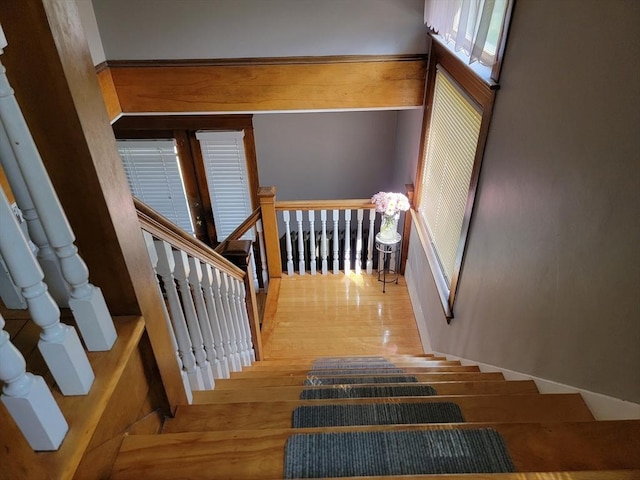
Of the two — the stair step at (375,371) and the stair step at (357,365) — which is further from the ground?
the stair step at (375,371)

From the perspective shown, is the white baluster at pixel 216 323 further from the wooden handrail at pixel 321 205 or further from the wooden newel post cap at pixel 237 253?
the wooden handrail at pixel 321 205

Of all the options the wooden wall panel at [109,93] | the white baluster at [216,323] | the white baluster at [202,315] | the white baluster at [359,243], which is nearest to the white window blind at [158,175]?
the wooden wall panel at [109,93]

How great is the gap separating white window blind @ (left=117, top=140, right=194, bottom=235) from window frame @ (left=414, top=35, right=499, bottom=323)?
2.69 m

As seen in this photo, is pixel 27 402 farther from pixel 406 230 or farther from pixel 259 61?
pixel 406 230

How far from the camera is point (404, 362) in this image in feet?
A: 8.24

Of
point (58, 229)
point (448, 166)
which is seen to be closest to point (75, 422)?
point (58, 229)

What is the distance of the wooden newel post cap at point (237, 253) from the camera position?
2438 millimetres

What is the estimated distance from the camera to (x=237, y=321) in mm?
2357

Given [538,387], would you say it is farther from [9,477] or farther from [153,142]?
[153,142]

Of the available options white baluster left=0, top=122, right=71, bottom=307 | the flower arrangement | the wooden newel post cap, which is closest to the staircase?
white baluster left=0, top=122, right=71, bottom=307

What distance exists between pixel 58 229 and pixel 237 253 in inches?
64.1

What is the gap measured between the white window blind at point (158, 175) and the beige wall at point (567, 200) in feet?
12.0

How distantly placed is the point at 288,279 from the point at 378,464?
3045mm

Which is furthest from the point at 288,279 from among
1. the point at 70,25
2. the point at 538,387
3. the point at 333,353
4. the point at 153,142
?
the point at 70,25
